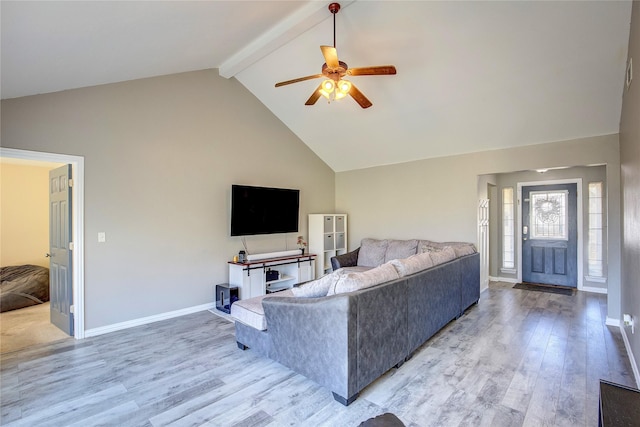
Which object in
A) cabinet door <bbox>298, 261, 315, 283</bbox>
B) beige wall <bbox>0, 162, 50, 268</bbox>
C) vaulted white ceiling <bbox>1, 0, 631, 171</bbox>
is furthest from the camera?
cabinet door <bbox>298, 261, 315, 283</bbox>

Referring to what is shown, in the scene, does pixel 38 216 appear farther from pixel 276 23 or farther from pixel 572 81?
pixel 572 81

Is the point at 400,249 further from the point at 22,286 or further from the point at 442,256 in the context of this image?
the point at 22,286

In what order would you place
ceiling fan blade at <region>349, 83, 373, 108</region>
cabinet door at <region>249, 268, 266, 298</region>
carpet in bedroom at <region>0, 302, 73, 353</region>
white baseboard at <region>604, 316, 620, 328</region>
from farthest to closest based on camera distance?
cabinet door at <region>249, 268, 266, 298</region>
white baseboard at <region>604, 316, 620, 328</region>
carpet in bedroom at <region>0, 302, 73, 353</region>
ceiling fan blade at <region>349, 83, 373, 108</region>

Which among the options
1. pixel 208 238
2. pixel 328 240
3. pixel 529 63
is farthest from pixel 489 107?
pixel 208 238

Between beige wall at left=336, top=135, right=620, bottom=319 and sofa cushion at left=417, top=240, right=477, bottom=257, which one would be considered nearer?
beige wall at left=336, top=135, right=620, bottom=319

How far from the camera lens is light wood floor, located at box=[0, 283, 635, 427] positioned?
213 centimetres

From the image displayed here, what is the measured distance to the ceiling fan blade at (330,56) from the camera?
263 cm

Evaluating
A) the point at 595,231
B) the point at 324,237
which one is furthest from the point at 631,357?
the point at 324,237

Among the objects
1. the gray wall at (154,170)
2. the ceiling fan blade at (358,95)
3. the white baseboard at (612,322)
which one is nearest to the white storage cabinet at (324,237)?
the gray wall at (154,170)

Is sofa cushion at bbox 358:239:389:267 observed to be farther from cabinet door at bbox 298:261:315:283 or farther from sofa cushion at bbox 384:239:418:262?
cabinet door at bbox 298:261:315:283

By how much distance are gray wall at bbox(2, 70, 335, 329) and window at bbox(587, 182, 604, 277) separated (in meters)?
5.76

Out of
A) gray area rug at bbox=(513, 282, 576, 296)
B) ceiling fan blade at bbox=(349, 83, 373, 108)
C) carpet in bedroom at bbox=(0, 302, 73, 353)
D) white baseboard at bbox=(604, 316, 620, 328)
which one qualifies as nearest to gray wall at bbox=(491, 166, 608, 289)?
gray area rug at bbox=(513, 282, 576, 296)

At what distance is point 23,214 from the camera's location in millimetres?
5414

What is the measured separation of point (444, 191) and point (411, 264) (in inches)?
110
